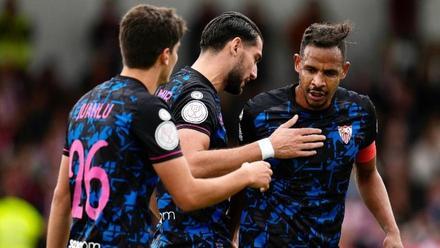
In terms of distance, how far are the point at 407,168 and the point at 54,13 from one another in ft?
20.3

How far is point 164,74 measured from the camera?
20.2ft

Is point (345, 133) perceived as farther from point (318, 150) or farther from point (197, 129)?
point (197, 129)

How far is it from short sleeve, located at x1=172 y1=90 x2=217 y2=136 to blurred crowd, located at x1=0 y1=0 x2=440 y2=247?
750 centimetres

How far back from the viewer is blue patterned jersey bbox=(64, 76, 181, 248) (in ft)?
19.4

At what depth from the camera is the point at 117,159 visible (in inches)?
234

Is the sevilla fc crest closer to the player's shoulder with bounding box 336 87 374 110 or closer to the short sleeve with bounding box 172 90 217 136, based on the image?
the player's shoulder with bounding box 336 87 374 110

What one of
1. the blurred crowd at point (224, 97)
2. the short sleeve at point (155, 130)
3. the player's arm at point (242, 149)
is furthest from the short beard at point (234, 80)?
the blurred crowd at point (224, 97)

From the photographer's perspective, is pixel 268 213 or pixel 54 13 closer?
pixel 268 213

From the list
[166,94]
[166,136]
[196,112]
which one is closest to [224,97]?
[166,94]

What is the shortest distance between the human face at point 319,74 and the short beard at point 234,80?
1.27ft

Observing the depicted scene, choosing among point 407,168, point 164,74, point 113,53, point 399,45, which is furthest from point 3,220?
point 164,74

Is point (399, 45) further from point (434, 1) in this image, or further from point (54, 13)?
point (54, 13)

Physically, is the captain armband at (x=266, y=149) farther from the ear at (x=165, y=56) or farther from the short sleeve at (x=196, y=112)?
the ear at (x=165, y=56)

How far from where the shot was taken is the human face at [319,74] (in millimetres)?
7125
